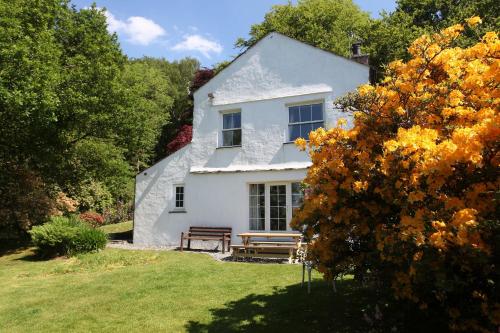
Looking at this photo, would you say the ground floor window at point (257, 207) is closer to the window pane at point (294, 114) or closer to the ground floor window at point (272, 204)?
the ground floor window at point (272, 204)

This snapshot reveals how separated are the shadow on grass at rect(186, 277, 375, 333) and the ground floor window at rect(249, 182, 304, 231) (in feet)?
22.7

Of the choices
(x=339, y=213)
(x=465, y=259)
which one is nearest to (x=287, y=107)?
(x=339, y=213)

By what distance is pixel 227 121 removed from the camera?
663 inches

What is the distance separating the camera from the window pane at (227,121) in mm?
16734

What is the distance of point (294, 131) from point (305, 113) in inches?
33.3

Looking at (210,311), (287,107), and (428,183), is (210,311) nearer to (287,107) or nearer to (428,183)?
(428,183)

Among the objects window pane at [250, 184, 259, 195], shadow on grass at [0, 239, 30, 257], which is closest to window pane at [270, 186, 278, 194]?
window pane at [250, 184, 259, 195]

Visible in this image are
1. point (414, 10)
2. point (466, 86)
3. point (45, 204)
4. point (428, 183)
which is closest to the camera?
point (428, 183)

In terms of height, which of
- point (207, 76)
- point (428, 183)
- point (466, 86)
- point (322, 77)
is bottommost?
point (428, 183)

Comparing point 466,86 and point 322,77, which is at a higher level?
point 322,77

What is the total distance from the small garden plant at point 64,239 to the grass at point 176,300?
196 cm

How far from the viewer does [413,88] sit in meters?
4.98

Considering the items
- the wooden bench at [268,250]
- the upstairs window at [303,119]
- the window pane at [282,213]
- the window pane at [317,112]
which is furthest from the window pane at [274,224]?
the window pane at [317,112]

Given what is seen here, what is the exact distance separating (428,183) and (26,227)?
54.3ft
